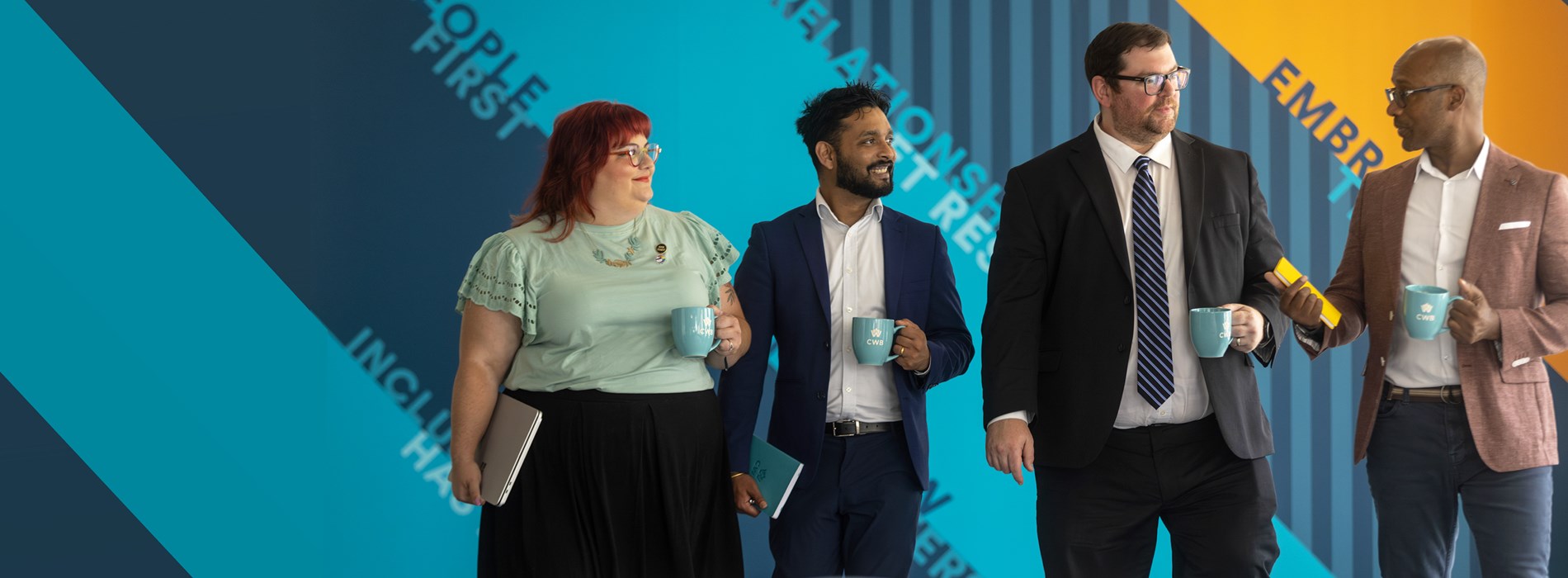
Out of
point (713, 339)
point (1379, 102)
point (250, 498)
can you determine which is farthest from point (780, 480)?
point (1379, 102)

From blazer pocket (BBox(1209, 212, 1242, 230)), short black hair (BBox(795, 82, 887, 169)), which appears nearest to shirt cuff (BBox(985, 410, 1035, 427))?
blazer pocket (BBox(1209, 212, 1242, 230))

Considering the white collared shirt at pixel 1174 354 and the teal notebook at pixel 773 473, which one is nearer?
the white collared shirt at pixel 1174 354

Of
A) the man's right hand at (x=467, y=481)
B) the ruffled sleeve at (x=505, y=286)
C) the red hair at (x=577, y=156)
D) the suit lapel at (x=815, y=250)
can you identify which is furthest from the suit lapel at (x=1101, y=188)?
the man's right hand at (x=467, y=481)

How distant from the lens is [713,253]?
116 inches

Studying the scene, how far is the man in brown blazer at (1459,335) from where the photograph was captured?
271 cm

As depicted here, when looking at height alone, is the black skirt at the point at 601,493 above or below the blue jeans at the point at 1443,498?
above

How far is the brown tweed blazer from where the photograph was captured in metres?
2.70

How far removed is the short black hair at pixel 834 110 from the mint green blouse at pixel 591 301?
0.68 metres

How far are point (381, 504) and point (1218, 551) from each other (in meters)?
2.75

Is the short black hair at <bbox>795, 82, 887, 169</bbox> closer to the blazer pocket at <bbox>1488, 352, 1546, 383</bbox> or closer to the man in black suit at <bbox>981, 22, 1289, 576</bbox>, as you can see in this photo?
the man in black suit at <bbox>981, 22, 1289, 576</bbox>

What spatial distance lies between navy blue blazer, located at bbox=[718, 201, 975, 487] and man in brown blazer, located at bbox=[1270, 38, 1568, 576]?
2.89 ft

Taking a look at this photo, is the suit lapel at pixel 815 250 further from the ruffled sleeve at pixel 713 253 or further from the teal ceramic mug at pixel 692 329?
the teal ceramic mug at pixel 692 329

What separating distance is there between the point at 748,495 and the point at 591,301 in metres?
0.66

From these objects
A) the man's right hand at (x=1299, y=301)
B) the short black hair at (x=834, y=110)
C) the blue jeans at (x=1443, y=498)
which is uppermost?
the short black hair at (x=834, y=110)
